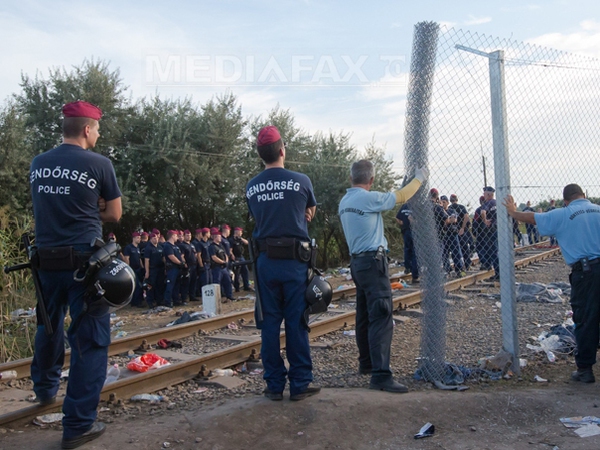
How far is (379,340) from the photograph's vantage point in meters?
4.68

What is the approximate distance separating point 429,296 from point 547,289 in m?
6.27

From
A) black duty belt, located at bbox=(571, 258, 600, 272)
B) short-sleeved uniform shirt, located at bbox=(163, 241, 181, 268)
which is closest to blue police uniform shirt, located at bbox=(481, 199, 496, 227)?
black duty belt, located at bbox=(571, 258, 600, 272)

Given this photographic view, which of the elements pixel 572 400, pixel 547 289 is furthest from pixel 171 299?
pixel 572 400

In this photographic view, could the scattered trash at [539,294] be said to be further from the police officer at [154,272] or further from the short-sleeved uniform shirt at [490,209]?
the police officer at [154,272]

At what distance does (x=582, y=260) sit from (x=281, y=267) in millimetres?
2813

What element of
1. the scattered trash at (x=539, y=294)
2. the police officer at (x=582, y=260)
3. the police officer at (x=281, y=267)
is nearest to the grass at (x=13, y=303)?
the police officer at (x=281, y=267)

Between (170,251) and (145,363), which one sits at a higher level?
(170,251)

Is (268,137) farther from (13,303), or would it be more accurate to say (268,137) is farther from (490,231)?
(490,231)

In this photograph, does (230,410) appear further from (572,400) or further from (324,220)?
(324,220)

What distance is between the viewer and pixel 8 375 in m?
5.54

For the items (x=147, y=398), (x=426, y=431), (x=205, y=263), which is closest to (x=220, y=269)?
(x=205, y=263)

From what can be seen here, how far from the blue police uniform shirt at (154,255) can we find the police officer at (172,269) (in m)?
0.36

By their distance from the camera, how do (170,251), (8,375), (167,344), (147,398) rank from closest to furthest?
(147,398), (8,375), (167,344), (170,251)

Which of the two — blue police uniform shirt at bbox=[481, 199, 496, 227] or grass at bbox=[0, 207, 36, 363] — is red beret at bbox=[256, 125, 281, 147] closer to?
grass at bbox=[0, 207, 36, 363]
